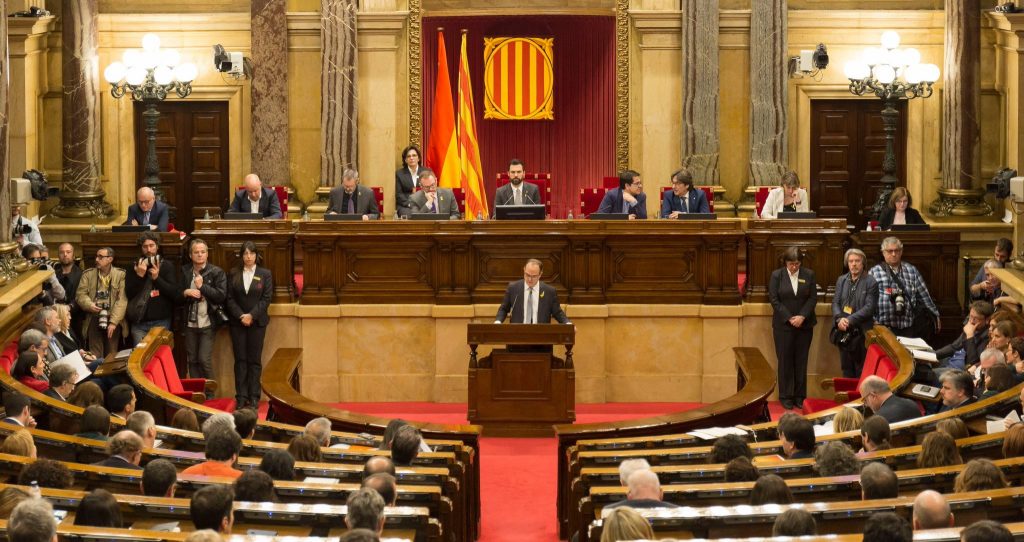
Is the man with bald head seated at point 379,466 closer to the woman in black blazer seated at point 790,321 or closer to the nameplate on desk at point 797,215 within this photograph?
the woman in black blazer seated at point 790,321

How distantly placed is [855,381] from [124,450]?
6116 millimetres

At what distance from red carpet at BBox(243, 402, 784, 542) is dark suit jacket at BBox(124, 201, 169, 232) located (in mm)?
2016

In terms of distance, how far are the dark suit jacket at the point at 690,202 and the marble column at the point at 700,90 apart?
8.14 feet

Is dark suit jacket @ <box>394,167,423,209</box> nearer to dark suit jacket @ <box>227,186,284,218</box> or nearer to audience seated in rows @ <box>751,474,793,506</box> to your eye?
dark suit jacket @ <box>227,186,284,218</box>

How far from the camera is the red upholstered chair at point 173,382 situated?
39.8 ft

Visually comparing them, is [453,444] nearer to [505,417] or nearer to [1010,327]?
[505,417]

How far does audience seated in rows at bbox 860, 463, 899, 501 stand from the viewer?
7.84 metres

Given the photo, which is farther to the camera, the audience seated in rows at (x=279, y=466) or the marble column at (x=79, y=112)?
the marble column at (x=79, y=112)

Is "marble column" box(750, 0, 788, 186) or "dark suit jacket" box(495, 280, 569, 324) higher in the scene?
"marble column" box(750, 0, 788, 186)

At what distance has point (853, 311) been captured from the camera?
14.0 meters

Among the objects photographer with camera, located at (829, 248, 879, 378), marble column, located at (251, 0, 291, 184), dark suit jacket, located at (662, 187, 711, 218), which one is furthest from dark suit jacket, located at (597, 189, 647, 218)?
marble column, located at (251, 0, 291, 184)

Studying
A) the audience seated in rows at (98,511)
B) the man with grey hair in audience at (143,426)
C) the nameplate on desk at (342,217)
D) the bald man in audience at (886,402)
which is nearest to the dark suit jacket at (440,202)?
the nameplate on desk at (342,217)

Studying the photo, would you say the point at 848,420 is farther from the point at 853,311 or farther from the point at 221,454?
the point at 853,311

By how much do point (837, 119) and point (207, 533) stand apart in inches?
526
